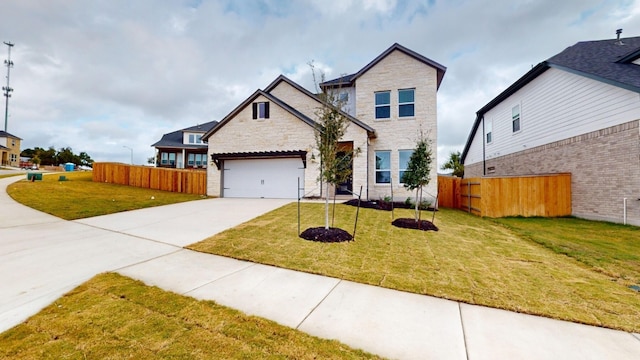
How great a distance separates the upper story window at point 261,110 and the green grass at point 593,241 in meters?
13.2

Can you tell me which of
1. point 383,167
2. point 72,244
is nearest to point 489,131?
point 383,167

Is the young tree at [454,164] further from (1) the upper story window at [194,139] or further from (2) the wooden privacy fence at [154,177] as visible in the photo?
(1) the upper story window at [194,139]

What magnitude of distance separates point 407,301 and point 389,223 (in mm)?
5256

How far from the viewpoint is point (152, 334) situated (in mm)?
2430

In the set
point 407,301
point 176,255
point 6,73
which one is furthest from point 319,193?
point 6,73

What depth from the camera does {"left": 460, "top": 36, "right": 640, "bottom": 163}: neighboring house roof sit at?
9.16m

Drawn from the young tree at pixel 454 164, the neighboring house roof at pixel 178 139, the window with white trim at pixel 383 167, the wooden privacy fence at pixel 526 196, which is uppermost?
the neighboring house roof at pixel 178 139

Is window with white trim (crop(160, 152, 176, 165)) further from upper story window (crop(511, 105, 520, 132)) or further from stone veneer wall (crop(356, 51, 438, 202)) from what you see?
upper story window (crop(511, 105, 520, 132))

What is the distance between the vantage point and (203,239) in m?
6.19

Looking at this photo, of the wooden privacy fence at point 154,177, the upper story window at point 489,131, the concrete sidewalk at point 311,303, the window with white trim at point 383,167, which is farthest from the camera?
the upper story window at point 489,131

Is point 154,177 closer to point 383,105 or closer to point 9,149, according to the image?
point 383,105

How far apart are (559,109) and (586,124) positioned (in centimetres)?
187

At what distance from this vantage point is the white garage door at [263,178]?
1476 centimetres

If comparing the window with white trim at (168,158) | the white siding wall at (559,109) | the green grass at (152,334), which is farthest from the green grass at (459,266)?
the window with white trim at (168,158)
